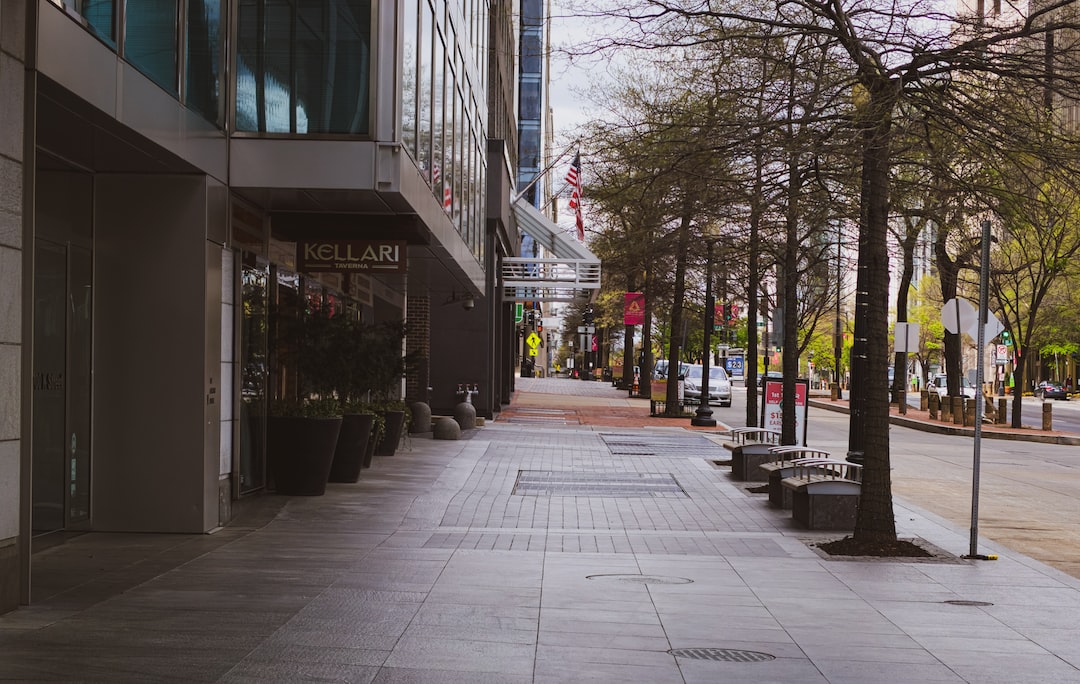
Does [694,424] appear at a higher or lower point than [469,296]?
lower

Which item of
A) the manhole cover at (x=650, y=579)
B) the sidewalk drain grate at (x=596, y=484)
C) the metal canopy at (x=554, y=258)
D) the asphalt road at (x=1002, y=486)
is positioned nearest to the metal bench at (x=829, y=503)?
the asphalt road at (x=1002, y=486)

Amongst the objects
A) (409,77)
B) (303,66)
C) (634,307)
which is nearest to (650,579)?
(303,66)

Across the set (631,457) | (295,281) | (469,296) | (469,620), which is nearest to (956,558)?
(469,620)

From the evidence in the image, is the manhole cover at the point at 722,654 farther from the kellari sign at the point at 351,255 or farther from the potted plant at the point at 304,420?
the kellari sign at the point at 351,255

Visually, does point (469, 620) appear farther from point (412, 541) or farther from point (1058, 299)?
point (1058, 299)

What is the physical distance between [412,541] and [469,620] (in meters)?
3.95

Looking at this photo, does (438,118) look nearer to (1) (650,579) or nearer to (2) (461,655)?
(1) (650,579)

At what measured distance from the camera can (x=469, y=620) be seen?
25.6 feet

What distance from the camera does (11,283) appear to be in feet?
25.0

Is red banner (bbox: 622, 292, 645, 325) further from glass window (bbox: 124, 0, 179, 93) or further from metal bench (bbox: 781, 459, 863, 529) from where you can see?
glass window (bbox: 124, 0, 179, 93)

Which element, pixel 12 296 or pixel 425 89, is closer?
pixel 12 296

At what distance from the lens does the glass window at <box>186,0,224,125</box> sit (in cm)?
1162

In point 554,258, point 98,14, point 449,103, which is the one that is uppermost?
point 449,103

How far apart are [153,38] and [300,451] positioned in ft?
19.3
